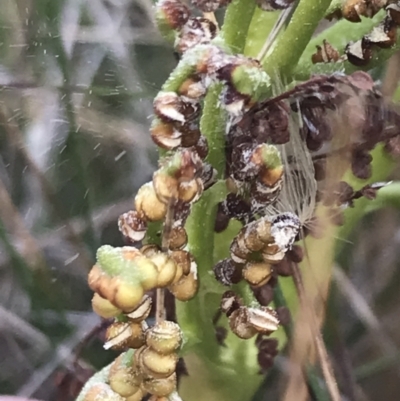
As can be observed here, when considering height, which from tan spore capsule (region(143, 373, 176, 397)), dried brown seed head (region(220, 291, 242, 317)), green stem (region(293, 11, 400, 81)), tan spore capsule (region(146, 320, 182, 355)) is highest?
green stem (region(293, 11, 400, 81))

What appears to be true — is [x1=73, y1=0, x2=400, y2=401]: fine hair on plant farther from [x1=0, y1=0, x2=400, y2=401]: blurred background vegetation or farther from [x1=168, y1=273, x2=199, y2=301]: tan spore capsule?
[x1=0, y1=0, x2=400, y2=401]: blurred background vegetation

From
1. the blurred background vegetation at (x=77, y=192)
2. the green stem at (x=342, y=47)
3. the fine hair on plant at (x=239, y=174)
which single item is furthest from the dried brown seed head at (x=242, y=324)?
the blurred background vegetation at (x=77, y=192)

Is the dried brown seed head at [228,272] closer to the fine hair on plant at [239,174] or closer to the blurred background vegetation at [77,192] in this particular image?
the fine hair on plant at [239,174]

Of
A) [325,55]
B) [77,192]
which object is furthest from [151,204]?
[77,192]

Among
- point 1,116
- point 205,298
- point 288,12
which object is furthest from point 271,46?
point 1,116

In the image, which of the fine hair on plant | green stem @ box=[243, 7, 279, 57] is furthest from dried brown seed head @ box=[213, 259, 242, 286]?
green stem @ box=[243, 7, 279, 57]
